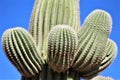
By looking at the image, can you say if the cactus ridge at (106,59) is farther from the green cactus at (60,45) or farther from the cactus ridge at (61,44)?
the cactus ridge at (61,44)

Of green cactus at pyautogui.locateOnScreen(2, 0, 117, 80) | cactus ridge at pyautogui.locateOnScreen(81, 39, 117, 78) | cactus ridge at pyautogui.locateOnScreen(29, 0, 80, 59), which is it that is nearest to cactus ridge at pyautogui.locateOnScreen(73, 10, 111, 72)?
green cactus at pyautogui.locateOnScreen(2, 0, 117, 80)

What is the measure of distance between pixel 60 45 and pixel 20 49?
57 centimetres

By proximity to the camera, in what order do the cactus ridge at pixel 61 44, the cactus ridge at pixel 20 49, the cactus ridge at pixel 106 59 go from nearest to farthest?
the cactus ridge at pixel 61 44
the cactus ridge at pixel 20 49
the cactus ridge at pixel 106 59

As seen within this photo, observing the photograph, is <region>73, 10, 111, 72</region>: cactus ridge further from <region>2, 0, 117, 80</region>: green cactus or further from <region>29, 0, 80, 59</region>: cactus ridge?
<region>29, 0, 80, 59</region>: cactus ridge

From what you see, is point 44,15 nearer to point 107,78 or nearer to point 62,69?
point 62,69

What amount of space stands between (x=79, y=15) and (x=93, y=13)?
504mm

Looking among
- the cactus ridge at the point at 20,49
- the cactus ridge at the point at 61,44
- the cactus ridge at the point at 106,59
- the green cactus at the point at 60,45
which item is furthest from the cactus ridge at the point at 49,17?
the cactus ridge at the point at 106,59

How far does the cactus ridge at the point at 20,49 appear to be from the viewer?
4434mm

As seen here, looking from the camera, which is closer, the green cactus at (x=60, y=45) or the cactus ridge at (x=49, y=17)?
the green cactus at (x=60, y=45)

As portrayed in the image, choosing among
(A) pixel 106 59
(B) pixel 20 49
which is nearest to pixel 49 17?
(B) pixel 20 49

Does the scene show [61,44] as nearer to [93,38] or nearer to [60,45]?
[60,45]

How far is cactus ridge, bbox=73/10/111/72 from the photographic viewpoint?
4543 mm

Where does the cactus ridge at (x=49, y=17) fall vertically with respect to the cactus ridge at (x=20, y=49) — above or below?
above

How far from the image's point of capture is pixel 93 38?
456 centimetres
